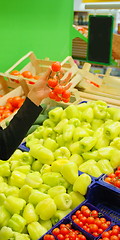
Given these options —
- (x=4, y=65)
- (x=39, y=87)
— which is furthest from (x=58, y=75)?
(x=4, y=65)

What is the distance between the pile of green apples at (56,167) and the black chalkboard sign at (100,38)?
93 cm

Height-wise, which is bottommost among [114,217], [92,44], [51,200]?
[114,217]

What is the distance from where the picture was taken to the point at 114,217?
2.21 m

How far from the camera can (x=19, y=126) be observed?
1.95 meters

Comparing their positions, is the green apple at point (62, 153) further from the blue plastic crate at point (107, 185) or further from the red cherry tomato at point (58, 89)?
the red cherry tomato at point (58, 89)

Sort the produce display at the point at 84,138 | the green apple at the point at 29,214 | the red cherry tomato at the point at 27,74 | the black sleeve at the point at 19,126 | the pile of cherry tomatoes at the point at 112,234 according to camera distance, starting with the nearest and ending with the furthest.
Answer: the pile of cherry tomatoes at the point at 112,234 < the black sleeve at the point at 19,126 < the green apple at the point at 29,214 < the produce display at the point at 84,138 < the red cherry tomato at the point at 27,74

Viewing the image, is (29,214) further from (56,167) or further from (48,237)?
(56,167)

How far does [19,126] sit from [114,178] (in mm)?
817

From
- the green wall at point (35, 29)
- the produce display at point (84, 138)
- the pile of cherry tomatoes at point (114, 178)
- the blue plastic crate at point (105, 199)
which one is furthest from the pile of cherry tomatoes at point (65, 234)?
the green wall at point (35, 29)

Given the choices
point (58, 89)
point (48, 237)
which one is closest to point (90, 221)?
point (48, 237)

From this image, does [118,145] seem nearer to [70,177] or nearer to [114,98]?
[70,177]

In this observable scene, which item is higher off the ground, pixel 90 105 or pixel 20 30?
pixel 20 30

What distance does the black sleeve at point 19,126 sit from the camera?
1.94 meters

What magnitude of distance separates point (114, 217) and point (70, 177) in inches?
16.7
